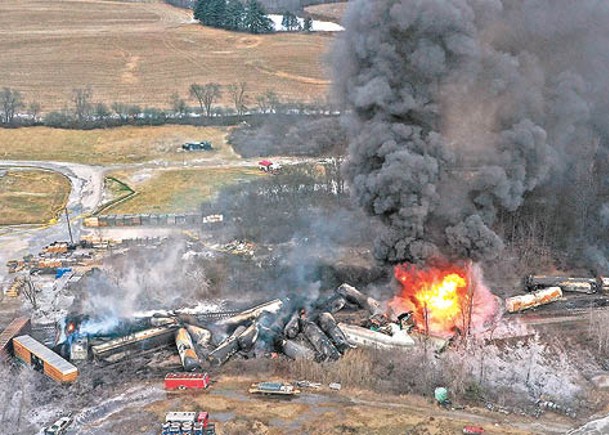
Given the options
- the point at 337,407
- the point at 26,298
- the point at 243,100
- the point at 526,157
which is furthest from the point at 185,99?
the point at 337,407

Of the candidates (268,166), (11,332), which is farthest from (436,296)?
(268,166)

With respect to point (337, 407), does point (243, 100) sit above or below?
above

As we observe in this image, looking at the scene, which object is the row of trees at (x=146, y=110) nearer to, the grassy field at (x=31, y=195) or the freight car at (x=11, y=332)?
the grassy field at (x=31, y=195)

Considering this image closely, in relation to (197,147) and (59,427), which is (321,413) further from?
(197,147)

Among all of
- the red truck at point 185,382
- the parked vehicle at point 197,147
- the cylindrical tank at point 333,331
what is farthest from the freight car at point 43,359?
the parked vehicle at point 197,147

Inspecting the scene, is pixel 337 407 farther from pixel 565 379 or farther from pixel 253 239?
pixel 253 239

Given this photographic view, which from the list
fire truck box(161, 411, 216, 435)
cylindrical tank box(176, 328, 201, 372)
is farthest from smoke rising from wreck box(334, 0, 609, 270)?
fire truck box(161, 411, 216, 435)
